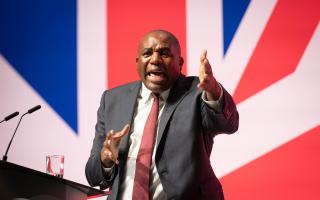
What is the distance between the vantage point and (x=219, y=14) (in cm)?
361

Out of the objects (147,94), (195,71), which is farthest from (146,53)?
Result: (195,71)

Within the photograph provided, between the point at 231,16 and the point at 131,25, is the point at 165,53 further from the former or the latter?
the point at 131,25

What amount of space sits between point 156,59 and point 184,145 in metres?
0.48

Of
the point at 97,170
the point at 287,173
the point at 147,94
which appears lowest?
the point at 287,173

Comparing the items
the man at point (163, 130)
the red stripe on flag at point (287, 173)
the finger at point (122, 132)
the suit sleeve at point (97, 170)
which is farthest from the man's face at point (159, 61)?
the red stripe on flag at point (287, 173)

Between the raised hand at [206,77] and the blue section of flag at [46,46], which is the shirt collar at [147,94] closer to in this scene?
the raised hand at [206,77]

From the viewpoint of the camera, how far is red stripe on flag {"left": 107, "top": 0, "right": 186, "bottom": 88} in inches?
146

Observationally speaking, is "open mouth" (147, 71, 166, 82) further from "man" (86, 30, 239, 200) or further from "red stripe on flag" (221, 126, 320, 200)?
"red stripe on flag" (221, 126, 320, 200)

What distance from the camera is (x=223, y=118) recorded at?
85.1 inches

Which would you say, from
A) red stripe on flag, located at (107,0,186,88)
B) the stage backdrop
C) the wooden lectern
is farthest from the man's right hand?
red stripe on flag, located at (107,0,186,88)

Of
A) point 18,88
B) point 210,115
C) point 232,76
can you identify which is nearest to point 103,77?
point 18,88

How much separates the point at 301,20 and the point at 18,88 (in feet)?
7.38

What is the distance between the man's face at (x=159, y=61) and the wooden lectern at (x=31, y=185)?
0.68m

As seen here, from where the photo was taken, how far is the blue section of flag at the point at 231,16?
3.55 meters
